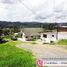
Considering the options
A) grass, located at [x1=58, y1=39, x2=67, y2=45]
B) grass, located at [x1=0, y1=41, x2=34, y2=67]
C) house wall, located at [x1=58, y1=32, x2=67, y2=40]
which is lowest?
grass, located at [x1=0, y1=41, x2=34, y2=67]

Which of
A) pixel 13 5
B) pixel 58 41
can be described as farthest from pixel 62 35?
pixel 13 5

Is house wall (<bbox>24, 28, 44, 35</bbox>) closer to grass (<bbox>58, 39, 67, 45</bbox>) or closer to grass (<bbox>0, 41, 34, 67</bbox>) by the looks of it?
grass (<bbox>0, 41, 34, 67</bbox>)

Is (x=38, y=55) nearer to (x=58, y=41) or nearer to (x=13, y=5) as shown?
(x=58, y=41)

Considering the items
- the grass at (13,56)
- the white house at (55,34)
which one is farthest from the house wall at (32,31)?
the grass at (13,56)

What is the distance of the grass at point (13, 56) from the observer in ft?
13.6

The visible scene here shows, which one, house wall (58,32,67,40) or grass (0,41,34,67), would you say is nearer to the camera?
grass (0,41,34,67)

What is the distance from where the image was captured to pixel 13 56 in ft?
14.3

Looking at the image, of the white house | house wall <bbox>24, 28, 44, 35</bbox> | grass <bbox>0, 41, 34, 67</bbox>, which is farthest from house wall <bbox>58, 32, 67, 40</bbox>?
grass <bbox>0, 41, 34, 67</bbox>

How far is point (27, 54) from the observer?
4.48 meters

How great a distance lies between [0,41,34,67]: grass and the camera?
414 cm

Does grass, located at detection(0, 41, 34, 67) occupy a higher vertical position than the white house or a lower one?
lower

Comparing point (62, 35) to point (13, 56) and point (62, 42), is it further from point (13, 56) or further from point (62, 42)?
point (13, 56)

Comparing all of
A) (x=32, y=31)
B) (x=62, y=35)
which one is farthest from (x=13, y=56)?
(x=62, y=35)

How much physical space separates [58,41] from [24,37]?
545 millimetres
